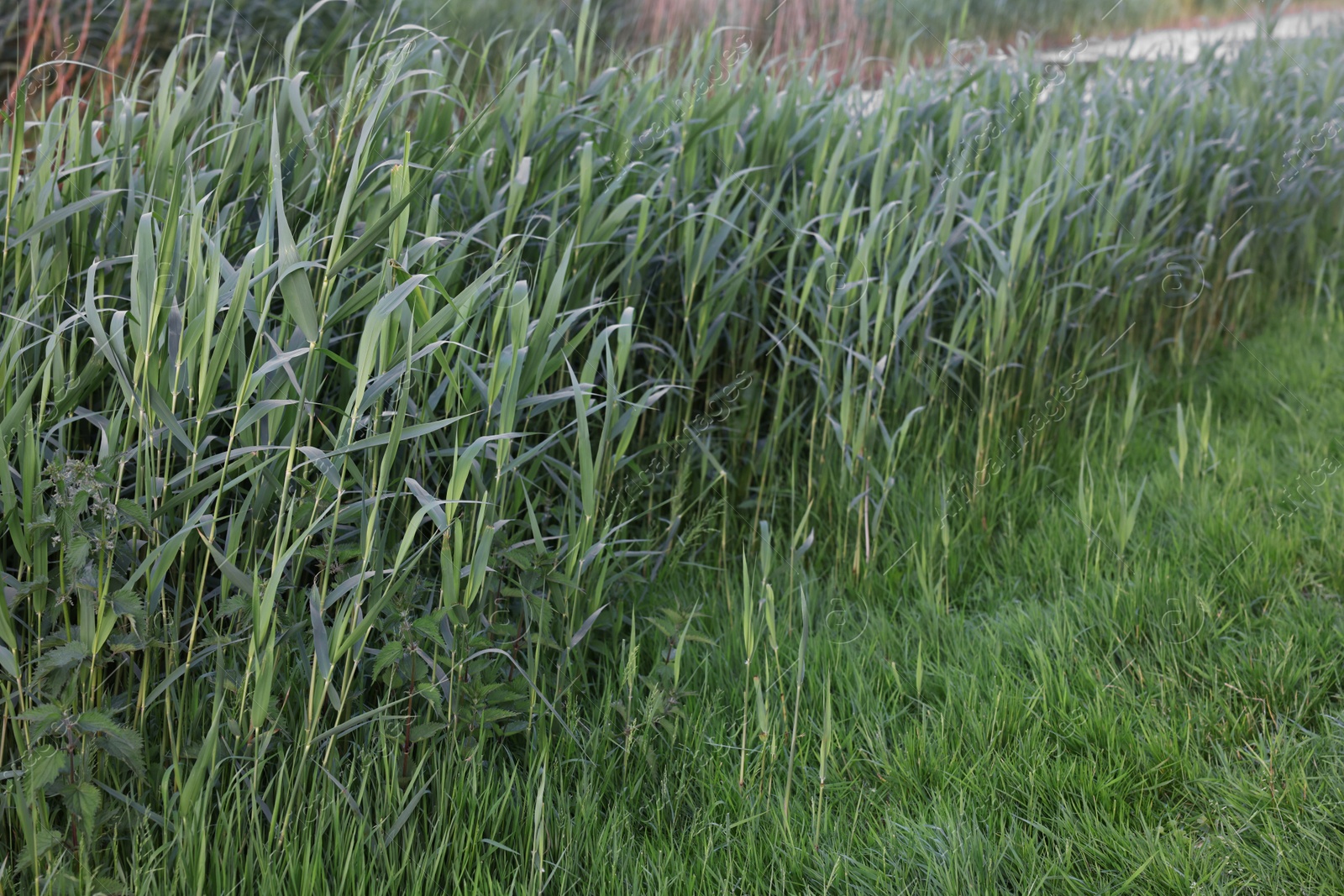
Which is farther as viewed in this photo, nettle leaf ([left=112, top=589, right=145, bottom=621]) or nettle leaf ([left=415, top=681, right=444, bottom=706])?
nettle leaf ([left=415, top=681, right=444, bottom=706])

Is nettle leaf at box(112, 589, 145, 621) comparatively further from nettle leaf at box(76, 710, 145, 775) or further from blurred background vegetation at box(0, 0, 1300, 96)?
blurred background vegetation at box(0, 0, 1300, 96)

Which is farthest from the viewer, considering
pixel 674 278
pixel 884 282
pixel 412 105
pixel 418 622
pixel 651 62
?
pixel 412 105

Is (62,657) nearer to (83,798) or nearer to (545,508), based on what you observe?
(83,798)

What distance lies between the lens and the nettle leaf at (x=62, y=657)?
124cm

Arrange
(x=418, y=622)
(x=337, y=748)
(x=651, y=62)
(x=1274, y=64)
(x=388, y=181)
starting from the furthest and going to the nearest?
(x=1274, y=64)
(x=651, y=62)
(x=388, y=181)
(x=337, y=748)
(x=418, y=622)

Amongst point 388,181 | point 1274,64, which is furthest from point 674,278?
point 1274,64

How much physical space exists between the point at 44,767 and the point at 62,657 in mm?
135

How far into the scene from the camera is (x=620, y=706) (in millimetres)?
1574

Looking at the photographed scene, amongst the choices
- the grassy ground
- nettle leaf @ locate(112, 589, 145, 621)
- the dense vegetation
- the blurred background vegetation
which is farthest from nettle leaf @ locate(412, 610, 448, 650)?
the blurred background vegetation

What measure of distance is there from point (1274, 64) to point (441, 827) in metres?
Answer: 4.86

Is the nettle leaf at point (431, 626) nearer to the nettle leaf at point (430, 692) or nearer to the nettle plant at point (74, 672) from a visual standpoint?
the nettle leaf at point (430, 692)

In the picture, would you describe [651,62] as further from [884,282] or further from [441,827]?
[441,827]

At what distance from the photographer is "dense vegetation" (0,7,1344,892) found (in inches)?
53.2

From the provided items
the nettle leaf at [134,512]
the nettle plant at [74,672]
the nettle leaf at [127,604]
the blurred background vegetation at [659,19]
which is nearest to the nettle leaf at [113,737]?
the nettle plant at [74,672]
